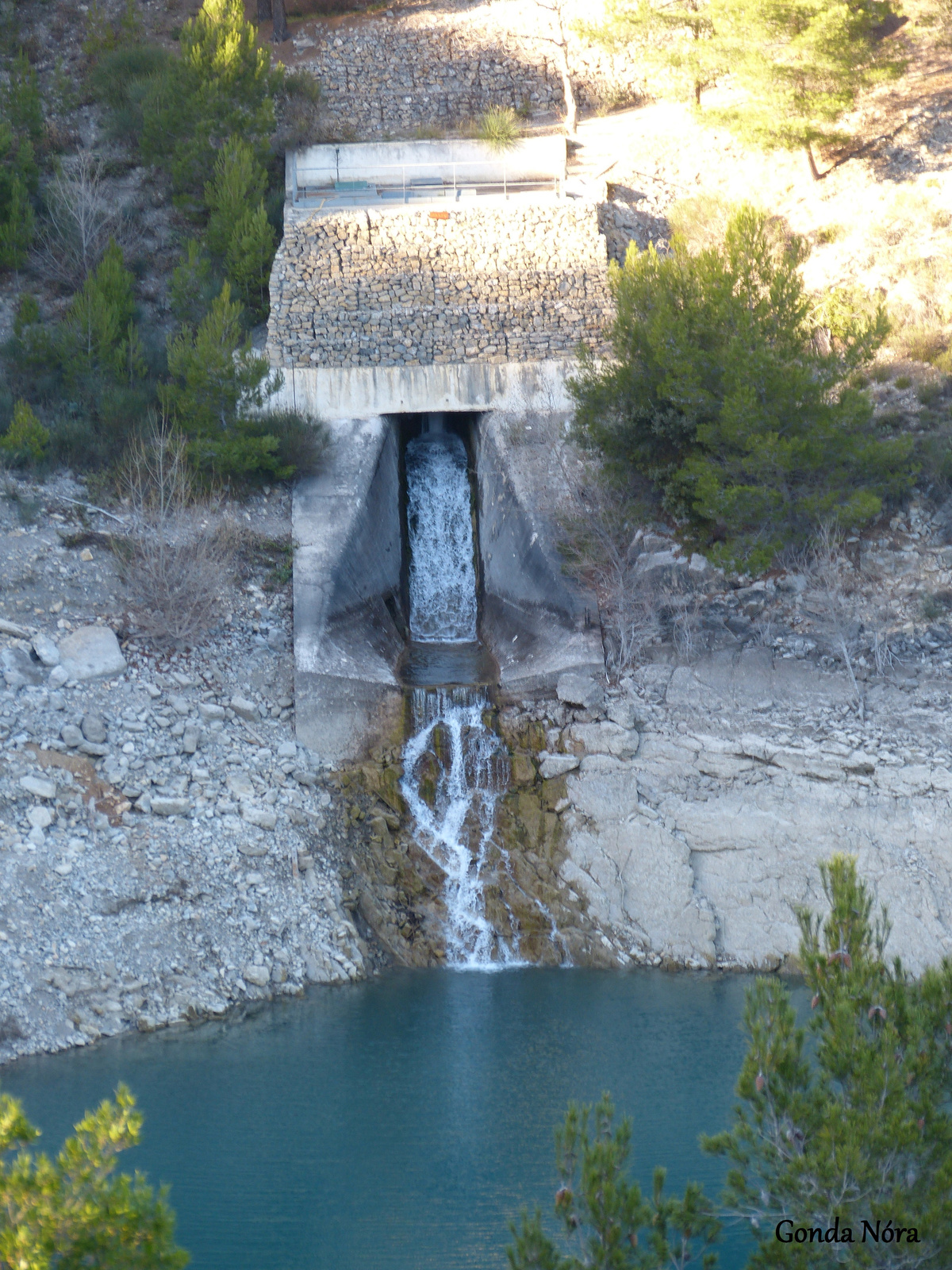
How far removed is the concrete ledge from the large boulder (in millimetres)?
7874

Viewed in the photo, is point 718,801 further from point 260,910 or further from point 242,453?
point 242,453

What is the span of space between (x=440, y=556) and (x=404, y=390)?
337 centimetres

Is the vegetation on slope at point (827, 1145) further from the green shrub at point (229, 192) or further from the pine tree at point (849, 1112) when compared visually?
the green shrub at point (229, 192)

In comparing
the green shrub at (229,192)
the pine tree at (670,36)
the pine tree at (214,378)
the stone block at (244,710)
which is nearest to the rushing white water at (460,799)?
the stone block at (244,710)

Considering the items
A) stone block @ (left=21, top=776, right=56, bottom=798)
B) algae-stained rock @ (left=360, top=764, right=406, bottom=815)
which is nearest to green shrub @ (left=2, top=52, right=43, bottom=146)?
stone block @ (left=21, top=776, right=56, bottom=798)

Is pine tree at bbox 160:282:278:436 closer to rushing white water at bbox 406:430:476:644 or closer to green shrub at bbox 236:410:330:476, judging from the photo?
green shrub at bbox 236:410:330:476

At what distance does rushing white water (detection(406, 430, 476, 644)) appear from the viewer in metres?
22.9

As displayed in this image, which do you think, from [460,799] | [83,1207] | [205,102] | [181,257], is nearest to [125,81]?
[205,102]

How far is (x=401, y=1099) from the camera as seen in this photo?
514 inches

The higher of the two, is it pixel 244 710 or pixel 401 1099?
pixel 244 710

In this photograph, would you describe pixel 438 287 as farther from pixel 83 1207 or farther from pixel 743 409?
pixel 83 1207

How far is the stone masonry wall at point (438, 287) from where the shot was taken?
24562mm

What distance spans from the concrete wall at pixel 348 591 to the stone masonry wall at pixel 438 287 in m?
2.04

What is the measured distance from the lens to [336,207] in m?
27.7
